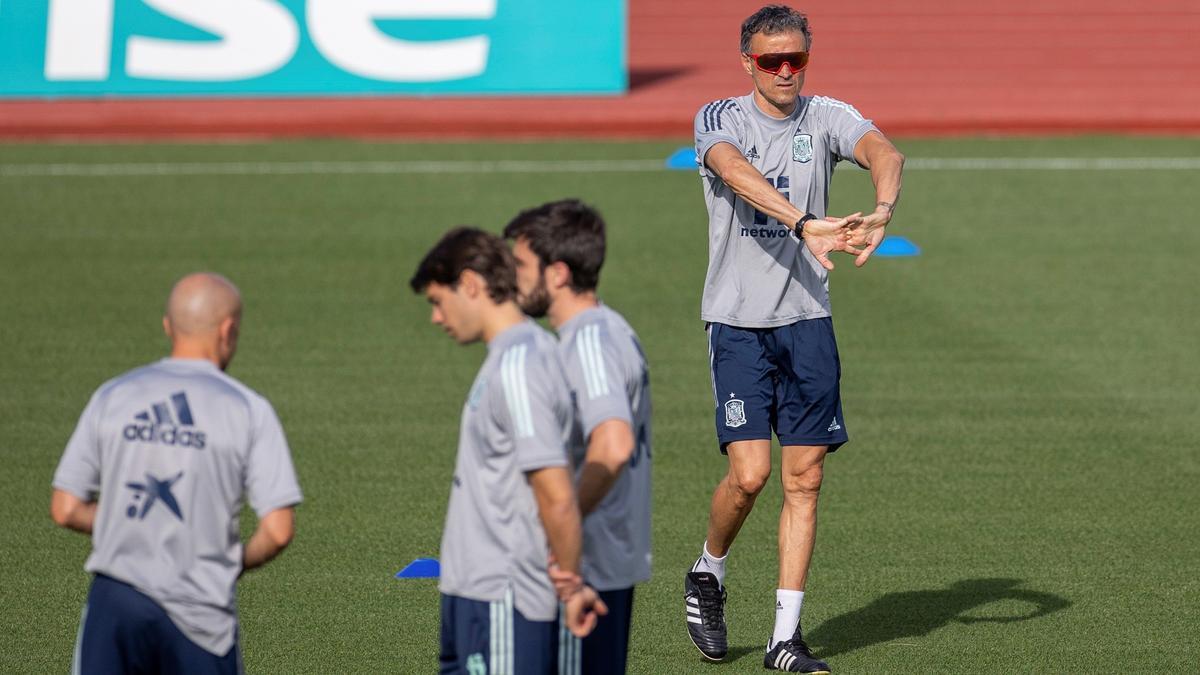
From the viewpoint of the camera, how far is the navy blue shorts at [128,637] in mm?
4773

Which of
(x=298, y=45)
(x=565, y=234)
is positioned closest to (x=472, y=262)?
(x=565, y=234)

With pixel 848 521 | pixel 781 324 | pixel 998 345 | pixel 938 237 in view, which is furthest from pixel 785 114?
pixel 938 237

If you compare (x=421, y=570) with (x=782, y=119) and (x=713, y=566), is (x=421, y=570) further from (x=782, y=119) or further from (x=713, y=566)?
(x=782, y=119)

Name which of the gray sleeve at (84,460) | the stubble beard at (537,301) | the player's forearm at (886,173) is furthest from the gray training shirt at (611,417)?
the player's forearm at (886,173)

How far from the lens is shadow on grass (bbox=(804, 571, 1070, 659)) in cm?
757

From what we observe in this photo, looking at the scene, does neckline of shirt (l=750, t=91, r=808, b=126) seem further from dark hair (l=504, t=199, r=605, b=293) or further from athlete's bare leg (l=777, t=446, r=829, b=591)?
dark hair (l=504, t=199, r=605, b=293)

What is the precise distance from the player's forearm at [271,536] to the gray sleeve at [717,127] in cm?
287

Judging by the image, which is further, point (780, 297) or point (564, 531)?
point (780, 297)

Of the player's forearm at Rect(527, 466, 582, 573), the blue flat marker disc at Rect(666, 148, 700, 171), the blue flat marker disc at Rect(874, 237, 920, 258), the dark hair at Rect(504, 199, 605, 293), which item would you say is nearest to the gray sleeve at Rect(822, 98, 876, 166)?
the dark hair at Rect(504, 199, 605, 293)

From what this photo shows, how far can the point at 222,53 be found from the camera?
21188 millimetres

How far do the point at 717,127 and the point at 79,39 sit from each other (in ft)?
52.2

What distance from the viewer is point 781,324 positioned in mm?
7094

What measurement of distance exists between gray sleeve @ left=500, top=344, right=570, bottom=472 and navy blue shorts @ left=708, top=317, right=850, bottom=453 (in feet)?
8.29

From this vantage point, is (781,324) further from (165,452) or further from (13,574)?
(13,574)
